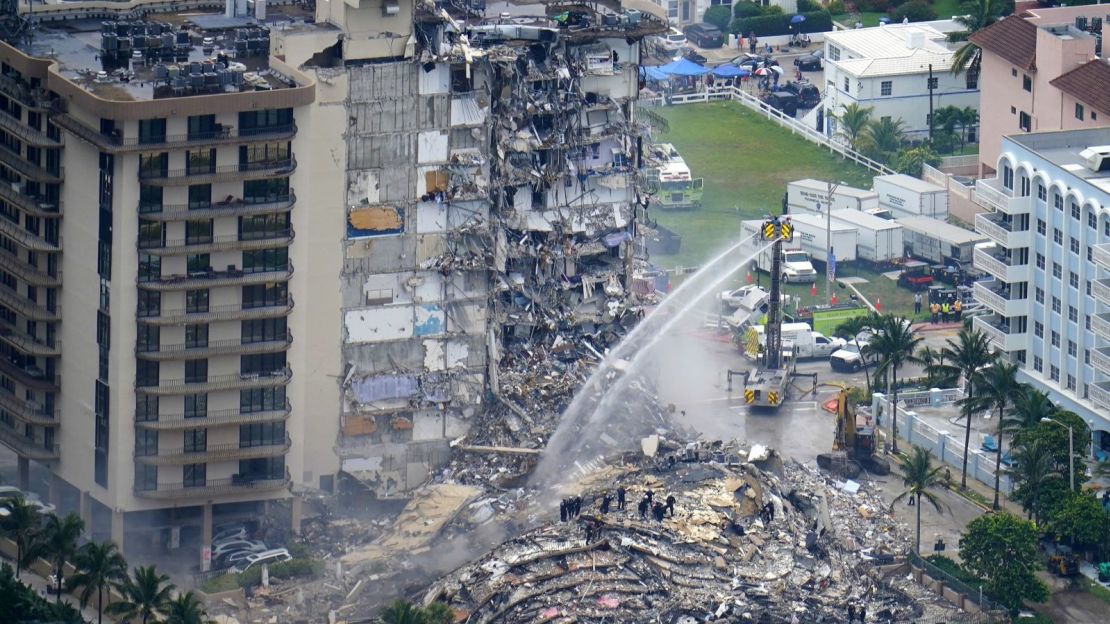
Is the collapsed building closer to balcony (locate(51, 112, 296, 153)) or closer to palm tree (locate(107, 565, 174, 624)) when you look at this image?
balcony (locate(51, 112, 296, 153))

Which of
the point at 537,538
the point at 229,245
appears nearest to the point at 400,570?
Result: the point at 537,538

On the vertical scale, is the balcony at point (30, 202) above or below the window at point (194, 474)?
above

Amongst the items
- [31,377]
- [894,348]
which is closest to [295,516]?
[31,377]

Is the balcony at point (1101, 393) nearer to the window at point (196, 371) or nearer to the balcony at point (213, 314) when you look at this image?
the balcony at point (213, 314)

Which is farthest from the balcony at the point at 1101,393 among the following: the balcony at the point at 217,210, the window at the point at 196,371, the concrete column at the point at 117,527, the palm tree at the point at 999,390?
the concrete column at the point at 117,527

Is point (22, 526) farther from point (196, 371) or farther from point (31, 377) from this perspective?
point (196, 371)

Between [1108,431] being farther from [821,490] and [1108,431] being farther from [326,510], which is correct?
[326,510]

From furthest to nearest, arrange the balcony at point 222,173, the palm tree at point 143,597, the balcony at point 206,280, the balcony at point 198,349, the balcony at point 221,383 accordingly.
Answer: the balcony at point 221,383, the balcony at point 198,349, the balcony at point 206,280, the balcony at point 222,173, the palm tree at point 143,597
